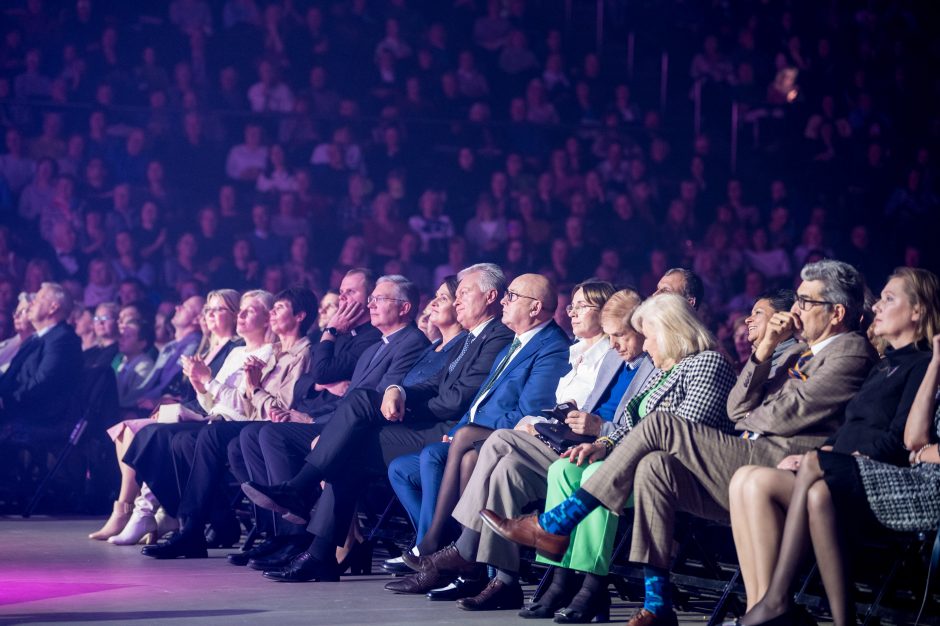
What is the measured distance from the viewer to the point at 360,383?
6.45 m

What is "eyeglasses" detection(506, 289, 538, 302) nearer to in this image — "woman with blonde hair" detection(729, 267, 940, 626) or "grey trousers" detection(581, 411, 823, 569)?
"grey trousers" detection(581, 411, 823, 569)

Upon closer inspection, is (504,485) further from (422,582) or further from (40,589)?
(40,589)

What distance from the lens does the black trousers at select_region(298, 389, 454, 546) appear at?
557 cm

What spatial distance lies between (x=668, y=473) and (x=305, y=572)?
1991 mm

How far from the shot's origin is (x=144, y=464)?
22.5 ft

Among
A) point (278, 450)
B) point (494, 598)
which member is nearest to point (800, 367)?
point (494, 598)

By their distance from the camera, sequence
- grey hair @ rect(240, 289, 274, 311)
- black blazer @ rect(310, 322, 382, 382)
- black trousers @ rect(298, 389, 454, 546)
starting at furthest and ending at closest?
1. grey hair @ rect(240, 289, 274, 311)
2. black blazer @ rect(310, 322, 382, 382)
3. black trousers @ rect(298, 389, 454, 546)

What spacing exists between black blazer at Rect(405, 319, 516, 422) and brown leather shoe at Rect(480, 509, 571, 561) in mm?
1240

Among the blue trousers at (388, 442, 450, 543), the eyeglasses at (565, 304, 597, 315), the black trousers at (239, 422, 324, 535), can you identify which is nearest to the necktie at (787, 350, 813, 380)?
the eyeglasses at (565, 304, 597, 315)

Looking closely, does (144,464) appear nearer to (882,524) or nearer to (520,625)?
(520,625)

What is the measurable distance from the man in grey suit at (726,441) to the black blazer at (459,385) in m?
1.42

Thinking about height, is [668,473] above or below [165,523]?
above

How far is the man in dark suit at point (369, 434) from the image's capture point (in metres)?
5.55

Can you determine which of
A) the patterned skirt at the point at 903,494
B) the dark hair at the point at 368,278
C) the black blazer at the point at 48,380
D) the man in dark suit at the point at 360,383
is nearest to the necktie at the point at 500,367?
the man in dark suit at the point at 360,383
